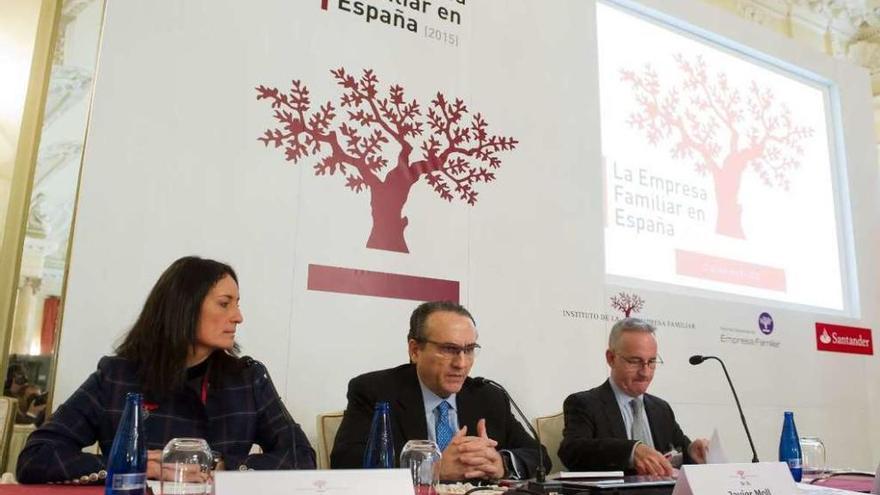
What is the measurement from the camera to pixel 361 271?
3.07 m

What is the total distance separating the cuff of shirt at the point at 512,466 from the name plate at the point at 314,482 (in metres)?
0.88

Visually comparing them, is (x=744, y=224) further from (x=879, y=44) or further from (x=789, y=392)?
(x=879, y=44)

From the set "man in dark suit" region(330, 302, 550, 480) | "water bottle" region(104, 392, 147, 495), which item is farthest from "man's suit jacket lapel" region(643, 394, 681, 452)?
"water bottle" region(104, 392, 147, 495)

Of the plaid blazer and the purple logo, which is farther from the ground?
the purple logo

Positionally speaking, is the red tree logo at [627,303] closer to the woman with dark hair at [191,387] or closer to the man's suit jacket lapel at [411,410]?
the man's suit jacket lapel at [411,410]

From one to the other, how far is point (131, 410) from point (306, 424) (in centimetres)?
166

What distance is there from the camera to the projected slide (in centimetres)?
398

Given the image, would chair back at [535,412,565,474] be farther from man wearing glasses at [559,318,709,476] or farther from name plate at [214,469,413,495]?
name plate at [214,469,413,495]

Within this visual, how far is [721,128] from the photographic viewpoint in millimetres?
4422

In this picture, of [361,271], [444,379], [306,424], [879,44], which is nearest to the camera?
[444,379]

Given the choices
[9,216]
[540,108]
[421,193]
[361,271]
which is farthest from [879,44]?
[9,216]

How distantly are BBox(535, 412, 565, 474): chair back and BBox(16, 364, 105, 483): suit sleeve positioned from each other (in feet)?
5.46

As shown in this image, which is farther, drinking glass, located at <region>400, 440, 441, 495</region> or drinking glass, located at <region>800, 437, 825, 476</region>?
drinking glass, located at <region>800, 437, 825, 476</region>

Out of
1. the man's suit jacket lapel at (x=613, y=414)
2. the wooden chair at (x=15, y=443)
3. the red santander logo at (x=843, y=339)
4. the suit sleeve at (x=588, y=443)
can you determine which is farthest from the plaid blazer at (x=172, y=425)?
the red santander logo at (x=843, y=339)
